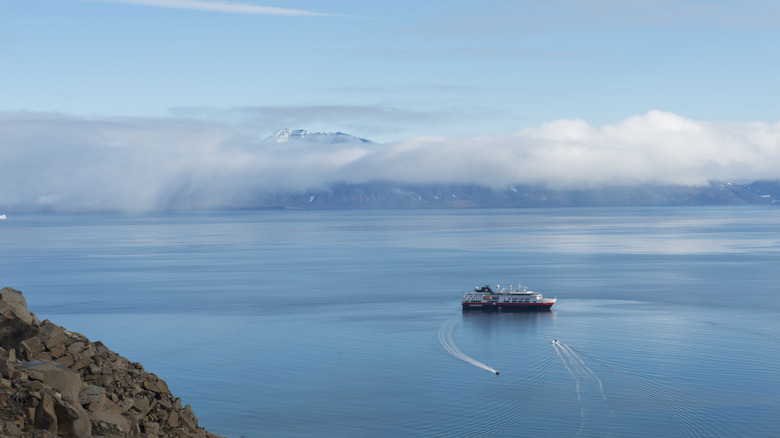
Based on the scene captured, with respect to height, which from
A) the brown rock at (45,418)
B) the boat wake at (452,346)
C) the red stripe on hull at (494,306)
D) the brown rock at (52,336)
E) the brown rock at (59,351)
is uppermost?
the brown rock at (52,336)

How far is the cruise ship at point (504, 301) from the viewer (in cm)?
7312

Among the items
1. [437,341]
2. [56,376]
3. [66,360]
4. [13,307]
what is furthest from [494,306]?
[56,376]

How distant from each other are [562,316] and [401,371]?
27574 millimetres

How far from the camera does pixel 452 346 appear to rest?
5359 centimetres

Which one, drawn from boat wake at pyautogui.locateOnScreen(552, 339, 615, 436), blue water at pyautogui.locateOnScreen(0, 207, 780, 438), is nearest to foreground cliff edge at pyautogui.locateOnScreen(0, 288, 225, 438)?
blue water at pyautogui.locateOnScreen(0, 207, 780, 438)

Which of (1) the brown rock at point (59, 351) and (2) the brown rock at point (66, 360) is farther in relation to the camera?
(1) the brown rock at point (59, 351)

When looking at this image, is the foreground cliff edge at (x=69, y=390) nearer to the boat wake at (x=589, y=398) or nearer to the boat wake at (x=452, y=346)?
the boat wake at (x=589, y=398)

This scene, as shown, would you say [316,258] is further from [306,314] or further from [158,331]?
[158,331]

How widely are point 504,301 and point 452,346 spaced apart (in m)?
22.9

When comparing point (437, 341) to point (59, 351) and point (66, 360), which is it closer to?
point (59, 351)

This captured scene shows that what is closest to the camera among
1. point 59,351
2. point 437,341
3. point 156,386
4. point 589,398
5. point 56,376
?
point 56,376

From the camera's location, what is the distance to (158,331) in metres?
60.9

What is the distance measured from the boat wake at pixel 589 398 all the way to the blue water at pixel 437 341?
0.13m

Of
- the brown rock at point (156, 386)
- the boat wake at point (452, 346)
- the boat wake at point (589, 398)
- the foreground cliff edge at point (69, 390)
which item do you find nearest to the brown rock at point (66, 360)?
the foreground cliff edge at point (69, 390)
